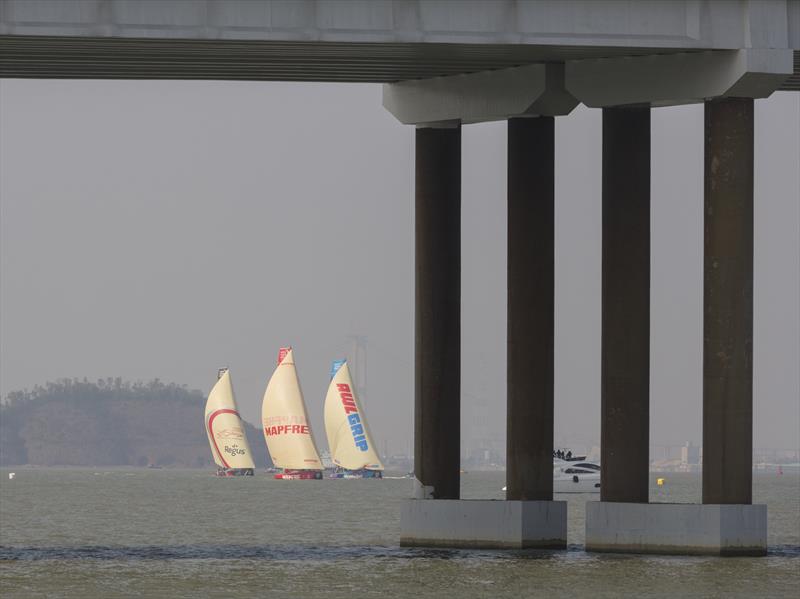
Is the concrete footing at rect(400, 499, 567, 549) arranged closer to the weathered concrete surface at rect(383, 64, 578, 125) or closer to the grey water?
the grey water

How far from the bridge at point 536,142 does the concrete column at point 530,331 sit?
48mm

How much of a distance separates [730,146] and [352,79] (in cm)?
1074

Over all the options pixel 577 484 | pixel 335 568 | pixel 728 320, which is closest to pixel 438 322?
→ pixel 335 568

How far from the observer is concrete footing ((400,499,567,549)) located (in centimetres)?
5172

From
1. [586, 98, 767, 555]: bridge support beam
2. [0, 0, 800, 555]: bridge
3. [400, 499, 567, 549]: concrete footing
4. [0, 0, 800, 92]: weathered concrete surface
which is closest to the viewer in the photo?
[0, 0, 800, 92]: weathered concrete surface

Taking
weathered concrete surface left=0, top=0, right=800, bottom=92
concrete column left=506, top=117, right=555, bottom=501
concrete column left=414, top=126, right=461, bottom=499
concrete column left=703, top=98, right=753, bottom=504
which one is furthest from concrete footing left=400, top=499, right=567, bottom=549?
weathered concrete surface left=0, top=0, right=800, bottom=92

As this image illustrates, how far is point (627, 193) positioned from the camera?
50.9 metres

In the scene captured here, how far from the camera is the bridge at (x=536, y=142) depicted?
4525 centimetres

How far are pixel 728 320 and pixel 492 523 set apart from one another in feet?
27.2

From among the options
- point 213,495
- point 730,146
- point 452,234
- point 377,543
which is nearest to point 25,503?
point 213,495

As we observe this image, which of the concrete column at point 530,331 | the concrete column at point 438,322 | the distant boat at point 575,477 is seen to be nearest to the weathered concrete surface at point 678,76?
the concrete column at point 530,331

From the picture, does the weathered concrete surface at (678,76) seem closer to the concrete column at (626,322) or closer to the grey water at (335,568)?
the concrete column at (626,322)

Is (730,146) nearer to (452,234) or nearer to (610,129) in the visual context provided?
(610,129)

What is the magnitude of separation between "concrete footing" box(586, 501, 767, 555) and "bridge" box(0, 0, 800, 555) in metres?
0.05
